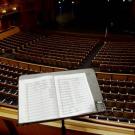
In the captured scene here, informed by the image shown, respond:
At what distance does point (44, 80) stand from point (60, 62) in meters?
4.75

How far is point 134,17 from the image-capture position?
41.8ft

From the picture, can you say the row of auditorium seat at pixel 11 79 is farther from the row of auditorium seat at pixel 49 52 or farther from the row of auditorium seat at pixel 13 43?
the row of auditorium seat at pixel 13 43

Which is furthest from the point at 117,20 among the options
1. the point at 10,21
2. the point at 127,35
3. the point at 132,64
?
the point at 132,64

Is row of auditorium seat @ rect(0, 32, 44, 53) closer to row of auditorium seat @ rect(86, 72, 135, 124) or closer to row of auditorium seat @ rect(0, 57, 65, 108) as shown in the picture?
row of auditorium seat @ rect(0, 57, 65, 108)

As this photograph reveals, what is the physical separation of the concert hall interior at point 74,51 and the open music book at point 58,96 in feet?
1.56

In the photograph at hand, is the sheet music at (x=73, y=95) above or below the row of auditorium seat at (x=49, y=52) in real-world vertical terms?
above

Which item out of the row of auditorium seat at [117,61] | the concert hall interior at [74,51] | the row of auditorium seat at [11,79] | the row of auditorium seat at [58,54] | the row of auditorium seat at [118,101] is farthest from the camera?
the row of auditorium seat at [58,54]

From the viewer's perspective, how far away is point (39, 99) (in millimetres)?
1465

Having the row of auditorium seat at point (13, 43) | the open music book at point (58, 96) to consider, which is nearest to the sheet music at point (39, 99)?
the open music book at point (58, 96)

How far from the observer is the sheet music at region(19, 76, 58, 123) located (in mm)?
1369

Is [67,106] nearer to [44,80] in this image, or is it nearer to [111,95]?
[44,80]

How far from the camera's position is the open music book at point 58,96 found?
1383 millimetres

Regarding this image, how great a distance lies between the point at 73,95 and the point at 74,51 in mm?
6177

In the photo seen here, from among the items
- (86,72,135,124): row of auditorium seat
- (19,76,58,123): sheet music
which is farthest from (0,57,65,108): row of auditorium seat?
(19,76,58,123): sheet music
